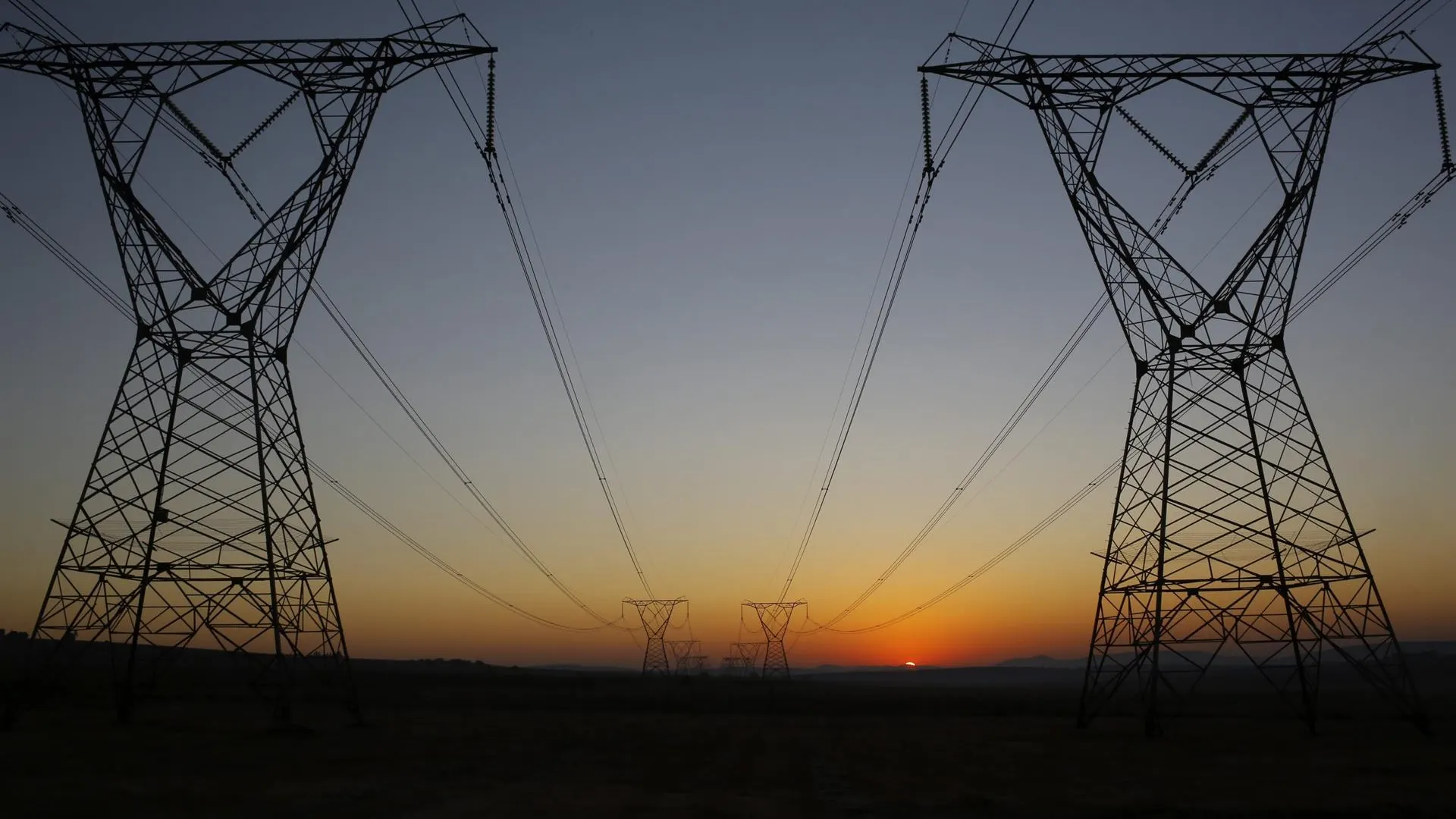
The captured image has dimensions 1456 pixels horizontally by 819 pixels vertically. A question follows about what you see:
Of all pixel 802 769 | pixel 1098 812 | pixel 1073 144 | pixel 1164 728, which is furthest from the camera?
pixel 1164 728

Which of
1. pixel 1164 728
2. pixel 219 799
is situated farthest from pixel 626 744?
pixel 1164 728

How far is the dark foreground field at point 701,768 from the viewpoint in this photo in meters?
19.4

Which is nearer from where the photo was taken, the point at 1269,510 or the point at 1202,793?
the point at 1202,793

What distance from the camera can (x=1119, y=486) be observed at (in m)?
34.9

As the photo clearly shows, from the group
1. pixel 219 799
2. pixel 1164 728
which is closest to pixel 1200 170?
pixel 1164 728

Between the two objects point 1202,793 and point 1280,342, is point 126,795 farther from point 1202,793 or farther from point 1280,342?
point 1280,342

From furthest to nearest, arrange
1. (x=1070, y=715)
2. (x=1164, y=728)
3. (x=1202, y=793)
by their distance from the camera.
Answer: (x=1070, y=715) < (x=1164, y=728) < (x=1202, y=793)

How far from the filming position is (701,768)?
27.2 m

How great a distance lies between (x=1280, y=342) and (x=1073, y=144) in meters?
9.00

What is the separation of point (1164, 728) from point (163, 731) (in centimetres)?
3359

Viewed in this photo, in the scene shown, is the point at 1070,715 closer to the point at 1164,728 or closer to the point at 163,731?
the point at 1164,728

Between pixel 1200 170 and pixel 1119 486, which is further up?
pixel 1200 170

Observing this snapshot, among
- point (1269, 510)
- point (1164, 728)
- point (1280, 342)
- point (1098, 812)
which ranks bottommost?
point (1098, 812)

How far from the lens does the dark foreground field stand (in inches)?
764
